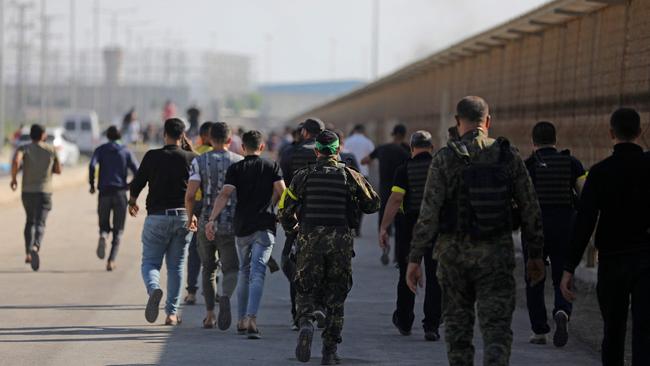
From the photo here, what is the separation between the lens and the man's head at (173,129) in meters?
13.2

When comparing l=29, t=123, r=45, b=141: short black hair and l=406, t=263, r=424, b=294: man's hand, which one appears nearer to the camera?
l=406, t=263, r=424, b=294: man's hand

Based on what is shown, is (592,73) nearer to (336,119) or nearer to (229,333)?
(229,333)

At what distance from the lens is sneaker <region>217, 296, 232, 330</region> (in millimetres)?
12094

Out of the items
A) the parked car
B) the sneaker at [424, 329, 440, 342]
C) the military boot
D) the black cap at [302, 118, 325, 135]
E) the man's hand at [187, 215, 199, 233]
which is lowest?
the parked car

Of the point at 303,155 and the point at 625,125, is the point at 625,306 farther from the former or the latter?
the point at 303,155

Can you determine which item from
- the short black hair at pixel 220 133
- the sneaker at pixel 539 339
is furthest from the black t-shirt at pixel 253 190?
the sneaker at pixel 539 339

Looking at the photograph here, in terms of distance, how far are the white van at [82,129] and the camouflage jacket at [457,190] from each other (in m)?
66.3

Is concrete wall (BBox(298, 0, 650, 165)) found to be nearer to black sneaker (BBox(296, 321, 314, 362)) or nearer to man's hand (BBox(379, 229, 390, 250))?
man's hand (BBox(379, 229, 390, 250))

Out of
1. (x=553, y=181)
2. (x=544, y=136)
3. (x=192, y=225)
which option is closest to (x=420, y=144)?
(x=544, y=136)

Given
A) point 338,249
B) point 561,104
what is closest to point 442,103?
point 561,104

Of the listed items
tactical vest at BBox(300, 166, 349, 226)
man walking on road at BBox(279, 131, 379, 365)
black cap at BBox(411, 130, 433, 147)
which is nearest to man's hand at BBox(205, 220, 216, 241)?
man walking on road at BBox(279, 131, 379, 365)

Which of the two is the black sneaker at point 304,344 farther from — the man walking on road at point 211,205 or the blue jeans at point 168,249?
the blue jeans at point 168,249

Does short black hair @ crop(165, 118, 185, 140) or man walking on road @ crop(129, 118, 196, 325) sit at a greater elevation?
short black hair @ crop(165, 118, 185, 140)

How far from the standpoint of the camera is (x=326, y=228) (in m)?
10.7
